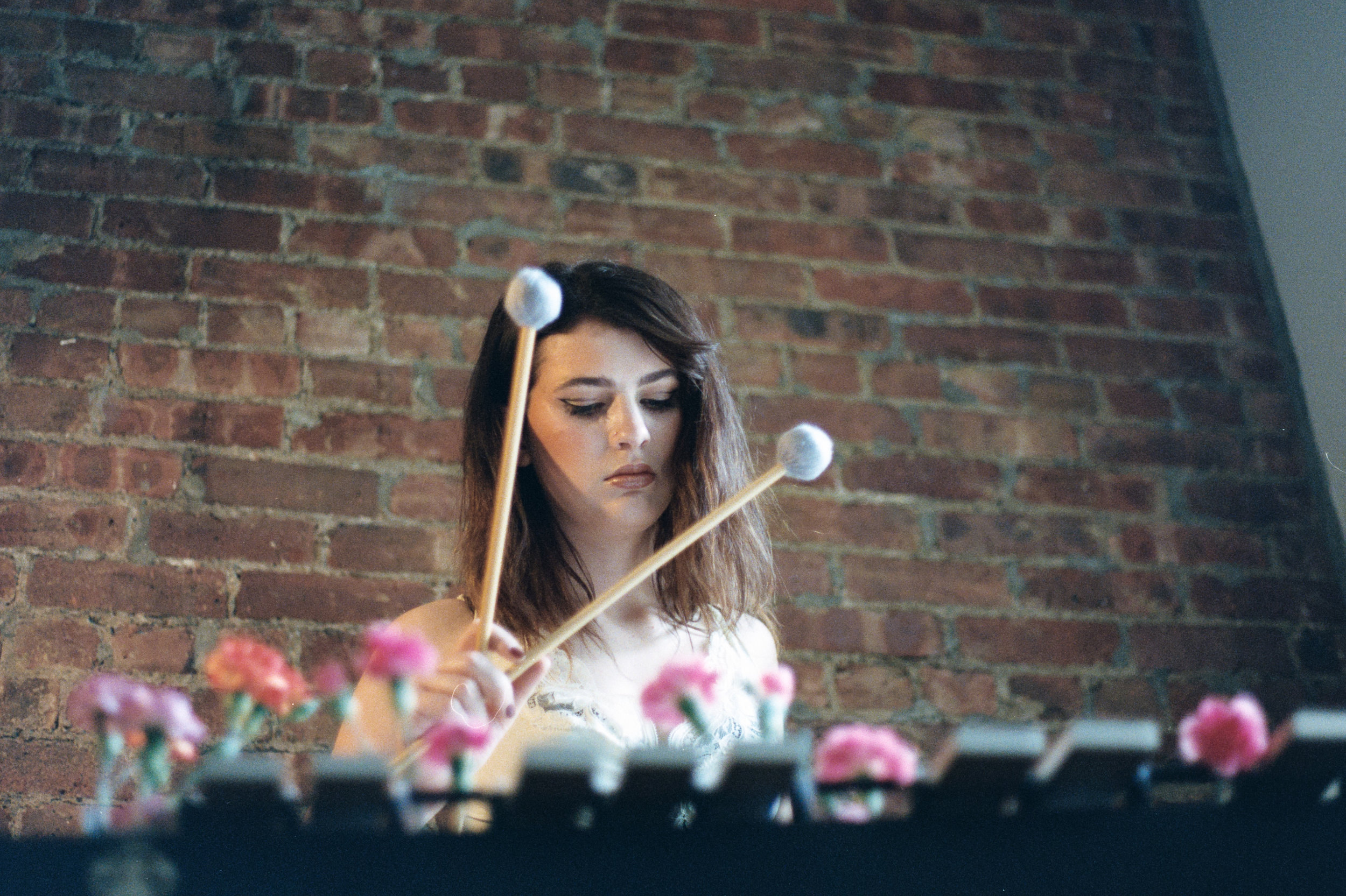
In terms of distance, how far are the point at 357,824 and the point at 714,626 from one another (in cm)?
86

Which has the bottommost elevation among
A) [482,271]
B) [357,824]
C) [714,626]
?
[357,824]

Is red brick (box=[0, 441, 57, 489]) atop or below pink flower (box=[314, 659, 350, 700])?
atop

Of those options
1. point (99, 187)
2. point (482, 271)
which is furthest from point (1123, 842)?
point (99, 187)

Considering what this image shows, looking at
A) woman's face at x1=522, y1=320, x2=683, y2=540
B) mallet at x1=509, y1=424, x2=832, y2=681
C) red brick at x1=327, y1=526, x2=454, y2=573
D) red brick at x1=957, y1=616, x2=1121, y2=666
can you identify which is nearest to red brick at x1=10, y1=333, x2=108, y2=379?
red brick at x1=327, y1=526, x2=454, y2=573

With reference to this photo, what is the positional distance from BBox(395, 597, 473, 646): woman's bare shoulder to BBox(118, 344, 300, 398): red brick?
44 centimetres

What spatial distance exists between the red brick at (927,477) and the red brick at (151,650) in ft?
2.84

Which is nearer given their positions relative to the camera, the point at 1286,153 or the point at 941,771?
the point at 941,771

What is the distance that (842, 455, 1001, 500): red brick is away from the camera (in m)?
1.52

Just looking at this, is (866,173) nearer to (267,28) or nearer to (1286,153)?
(1286,153)

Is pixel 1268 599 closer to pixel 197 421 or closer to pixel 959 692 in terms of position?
pixel 959 692

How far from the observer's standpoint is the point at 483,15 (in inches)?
65.0

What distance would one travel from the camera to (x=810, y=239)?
5.31 feet

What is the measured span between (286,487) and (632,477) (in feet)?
1.72

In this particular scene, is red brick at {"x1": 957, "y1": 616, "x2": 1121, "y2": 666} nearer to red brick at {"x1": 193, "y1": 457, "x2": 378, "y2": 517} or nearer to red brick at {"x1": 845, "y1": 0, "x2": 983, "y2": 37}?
red brick at {"x1": 193, "y1": 457, "x2": 378, "y2": 517}
